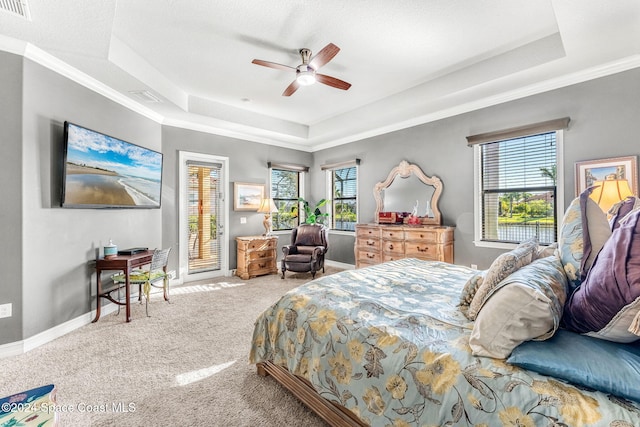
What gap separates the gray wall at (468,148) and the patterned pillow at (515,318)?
3050 mm

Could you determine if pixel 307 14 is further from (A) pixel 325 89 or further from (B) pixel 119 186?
(B) pixel 119 186

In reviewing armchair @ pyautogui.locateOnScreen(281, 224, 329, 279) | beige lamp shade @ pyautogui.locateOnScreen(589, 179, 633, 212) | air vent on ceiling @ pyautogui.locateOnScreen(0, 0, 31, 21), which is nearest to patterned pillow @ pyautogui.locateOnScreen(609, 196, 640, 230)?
beige lamp shade @ pyautogui.locateOnScreen(589, 179, 633, 212)

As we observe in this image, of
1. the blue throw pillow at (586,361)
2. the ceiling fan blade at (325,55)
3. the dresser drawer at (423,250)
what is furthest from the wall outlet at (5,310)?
the dresser drawer at (423,250)

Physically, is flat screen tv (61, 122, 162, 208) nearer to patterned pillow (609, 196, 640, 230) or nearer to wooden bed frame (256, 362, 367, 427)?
wooden bed frame (256, 362, 367, 427)

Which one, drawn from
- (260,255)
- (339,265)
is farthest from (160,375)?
(339,265)

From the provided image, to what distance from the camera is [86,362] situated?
2.32m

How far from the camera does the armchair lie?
4.99 metres

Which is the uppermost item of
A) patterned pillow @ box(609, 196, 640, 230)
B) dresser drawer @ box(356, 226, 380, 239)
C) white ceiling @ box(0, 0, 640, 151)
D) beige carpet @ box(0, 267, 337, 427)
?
white ceiling @ box(0, 0, 640, 151)

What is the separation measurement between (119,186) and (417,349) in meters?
3.93

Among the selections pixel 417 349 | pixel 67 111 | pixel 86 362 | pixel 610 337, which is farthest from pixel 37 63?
pixel 610 337

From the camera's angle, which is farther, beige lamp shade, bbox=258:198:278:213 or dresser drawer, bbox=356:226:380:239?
beige lamp shade, bbox=258:198:278:213

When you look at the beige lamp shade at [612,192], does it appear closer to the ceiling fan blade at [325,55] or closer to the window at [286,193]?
the ceiling fan blade at [325,55]

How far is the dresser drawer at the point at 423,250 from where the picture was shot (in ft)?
13.3

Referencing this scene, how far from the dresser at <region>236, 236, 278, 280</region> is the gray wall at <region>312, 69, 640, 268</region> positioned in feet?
4.93
